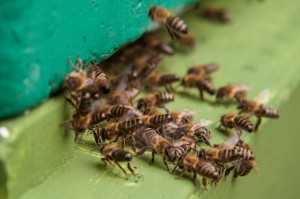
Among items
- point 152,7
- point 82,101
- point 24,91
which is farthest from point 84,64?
point 152,7

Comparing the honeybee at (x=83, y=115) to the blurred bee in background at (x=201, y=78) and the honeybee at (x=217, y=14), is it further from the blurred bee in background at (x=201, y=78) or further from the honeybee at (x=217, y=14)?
the honeybee at (x=217, y=14)

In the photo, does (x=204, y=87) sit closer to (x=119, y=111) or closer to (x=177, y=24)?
(x=177, y=24)

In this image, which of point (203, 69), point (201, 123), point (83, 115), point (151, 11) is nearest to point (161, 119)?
point (201, 123)

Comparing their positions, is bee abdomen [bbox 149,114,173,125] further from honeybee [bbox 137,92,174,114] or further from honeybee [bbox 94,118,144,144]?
honeybee [bbox 137,92,174,114]

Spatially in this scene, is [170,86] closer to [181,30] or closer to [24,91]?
[181,30]

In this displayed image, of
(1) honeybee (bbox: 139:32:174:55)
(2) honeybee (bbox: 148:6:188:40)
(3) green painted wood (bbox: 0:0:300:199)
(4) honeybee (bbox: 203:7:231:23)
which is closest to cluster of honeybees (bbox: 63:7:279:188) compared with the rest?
(2) honeybee (bbox: 148:6:188:40)

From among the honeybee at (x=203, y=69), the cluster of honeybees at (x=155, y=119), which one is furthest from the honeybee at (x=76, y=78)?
the honeybee at (x=203, y=69)
